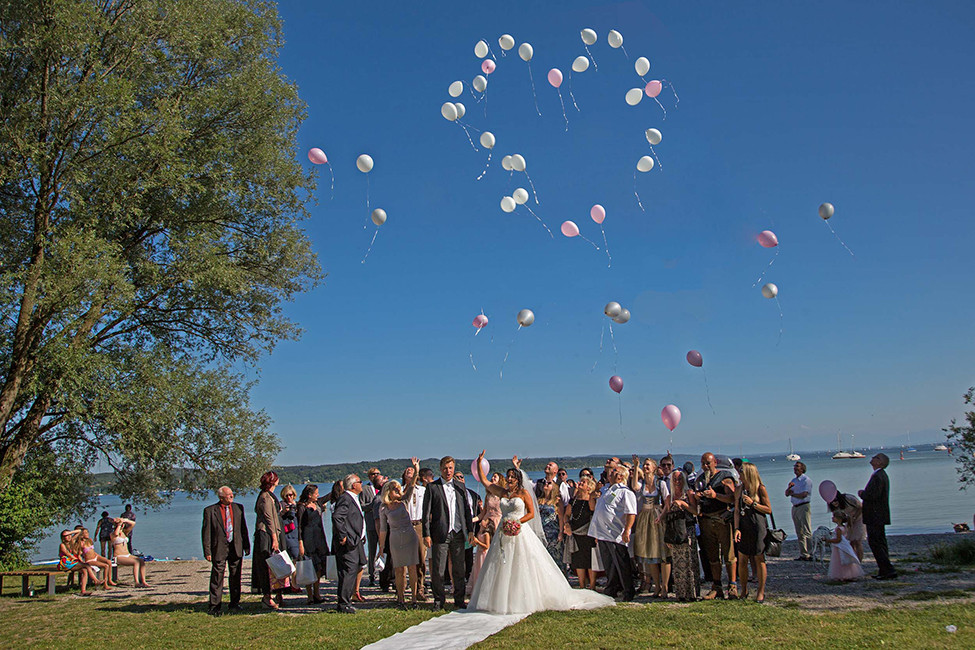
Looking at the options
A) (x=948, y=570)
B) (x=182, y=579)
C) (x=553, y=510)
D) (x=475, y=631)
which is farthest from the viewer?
(x=182, y=579)

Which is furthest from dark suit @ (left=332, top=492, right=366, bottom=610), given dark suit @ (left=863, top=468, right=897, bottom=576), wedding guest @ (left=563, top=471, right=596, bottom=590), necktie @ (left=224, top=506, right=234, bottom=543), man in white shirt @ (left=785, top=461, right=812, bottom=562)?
man in white shirt @ (left=785, top=461, right=812, bottom=562)

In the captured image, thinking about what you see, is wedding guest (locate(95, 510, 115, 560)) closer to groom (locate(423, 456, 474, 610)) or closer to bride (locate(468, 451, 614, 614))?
groom (locate(423, 456, 474, 610))

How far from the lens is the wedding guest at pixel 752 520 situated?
8383 mm

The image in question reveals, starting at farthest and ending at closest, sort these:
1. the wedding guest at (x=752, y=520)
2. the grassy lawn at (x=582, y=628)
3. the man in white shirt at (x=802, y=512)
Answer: the man in white shirt at (x=802, y=512)
the wedding guest at (x=752, y=520)
the grassy lawn at (x=582, y=628)

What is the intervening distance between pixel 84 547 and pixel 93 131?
7.83m

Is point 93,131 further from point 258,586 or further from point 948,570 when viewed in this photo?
point 948,570

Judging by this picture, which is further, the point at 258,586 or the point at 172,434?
the point at 172,434

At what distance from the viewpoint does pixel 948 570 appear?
32.2 feet

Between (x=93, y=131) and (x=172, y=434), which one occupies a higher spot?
(x=93, y=131)

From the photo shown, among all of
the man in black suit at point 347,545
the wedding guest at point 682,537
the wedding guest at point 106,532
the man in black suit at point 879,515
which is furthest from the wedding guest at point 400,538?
the wedding guest at point 106,532

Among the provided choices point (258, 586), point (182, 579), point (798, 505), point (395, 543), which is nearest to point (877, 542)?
point (798, 505)

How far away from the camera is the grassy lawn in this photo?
6258 mm

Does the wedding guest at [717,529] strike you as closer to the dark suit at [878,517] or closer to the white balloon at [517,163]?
the dark suit at [878,517]

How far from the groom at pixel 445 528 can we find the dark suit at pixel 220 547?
2589 millimetres
